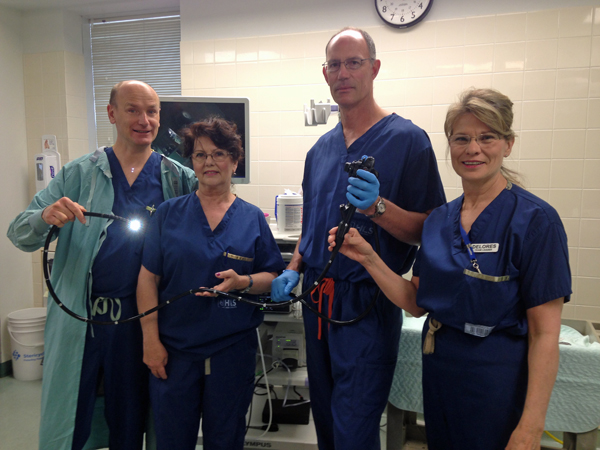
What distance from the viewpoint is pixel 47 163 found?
298cm

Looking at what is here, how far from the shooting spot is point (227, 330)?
1346mm

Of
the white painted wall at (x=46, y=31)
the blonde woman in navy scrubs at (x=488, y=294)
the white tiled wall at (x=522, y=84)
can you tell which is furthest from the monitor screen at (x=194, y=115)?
the white painted wall at (x=46, y=31)

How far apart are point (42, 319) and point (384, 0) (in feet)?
10.1

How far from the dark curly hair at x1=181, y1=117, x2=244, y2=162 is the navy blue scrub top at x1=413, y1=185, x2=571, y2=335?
2.43 feet

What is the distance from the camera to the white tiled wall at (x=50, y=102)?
10.2 ft

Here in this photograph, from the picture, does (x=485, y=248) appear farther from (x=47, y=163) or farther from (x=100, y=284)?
(x=47, y=163)

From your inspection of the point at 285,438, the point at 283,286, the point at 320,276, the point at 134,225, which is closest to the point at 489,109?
the point at 320,276

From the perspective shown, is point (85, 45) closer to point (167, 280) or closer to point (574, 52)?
point (167, 280)

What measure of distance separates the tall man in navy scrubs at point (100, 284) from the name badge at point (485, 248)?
1084 mm

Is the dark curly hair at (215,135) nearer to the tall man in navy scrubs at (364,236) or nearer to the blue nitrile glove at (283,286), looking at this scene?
the tall man in navy scrubs at (364,236)

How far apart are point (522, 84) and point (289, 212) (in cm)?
160

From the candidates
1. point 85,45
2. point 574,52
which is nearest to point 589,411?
point 574,52

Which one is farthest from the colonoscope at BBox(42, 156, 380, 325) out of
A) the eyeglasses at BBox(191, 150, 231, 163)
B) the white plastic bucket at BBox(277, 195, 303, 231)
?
the white plastic bucket at BBox(277, 195, 303, 231)

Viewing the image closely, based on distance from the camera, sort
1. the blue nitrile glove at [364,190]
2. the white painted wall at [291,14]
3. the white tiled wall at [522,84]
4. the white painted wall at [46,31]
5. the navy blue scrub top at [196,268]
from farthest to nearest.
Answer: the white painted wall at [46,31] → the white painted wall at [291,14] → the white tiled wall at [522,84] → the navy blue scrub top at [196,268] → the blue nitrile glove at [364,190]
